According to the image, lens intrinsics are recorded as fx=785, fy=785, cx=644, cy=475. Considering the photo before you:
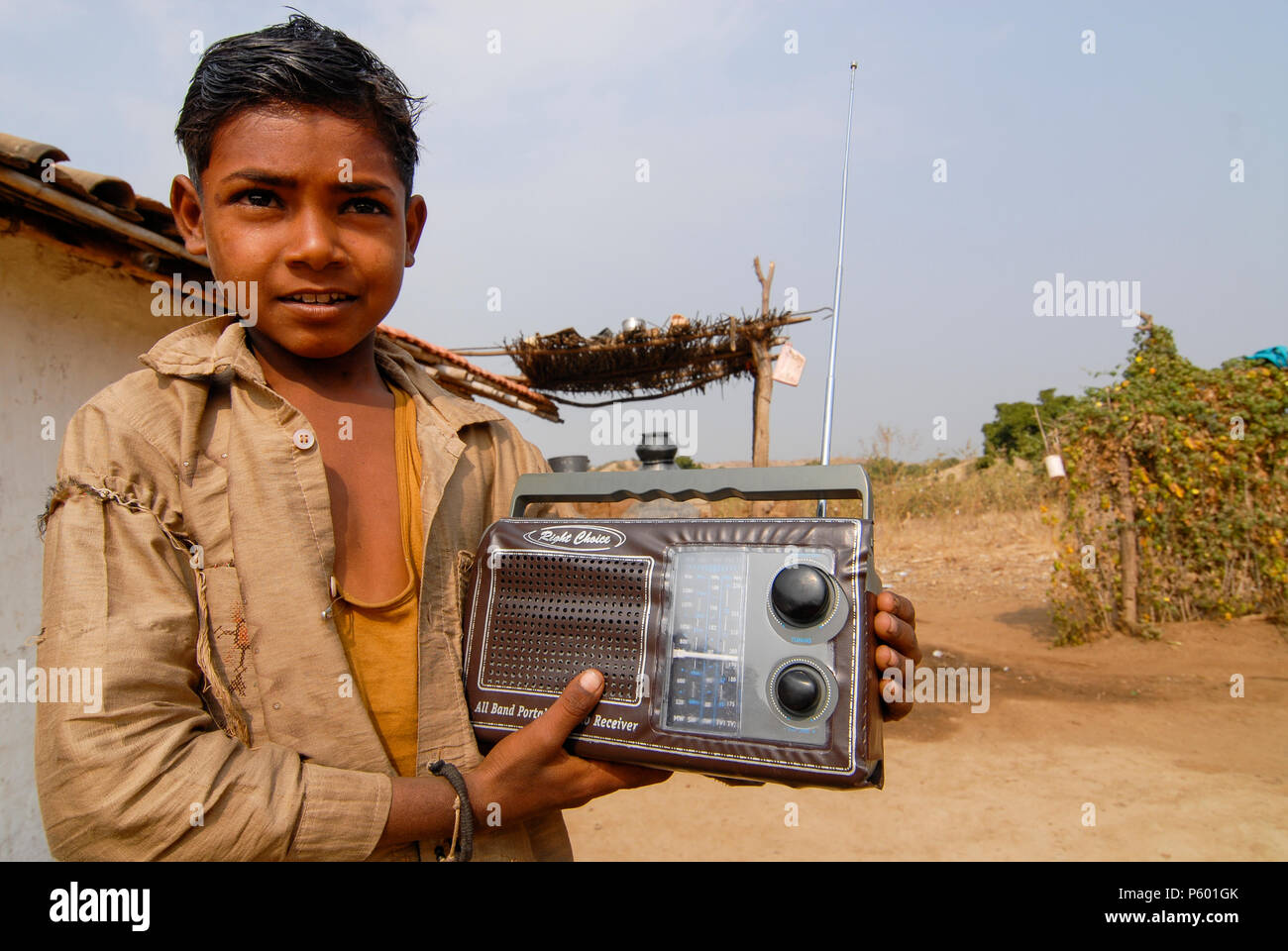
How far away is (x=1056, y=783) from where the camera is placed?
12.8ft

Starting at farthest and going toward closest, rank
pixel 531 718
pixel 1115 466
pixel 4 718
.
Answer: pixel 1115 466, pixel 4 718, pixel 531 718

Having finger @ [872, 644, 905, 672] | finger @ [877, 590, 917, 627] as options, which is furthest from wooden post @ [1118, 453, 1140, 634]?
finger @ [872, 644, 905, 672]

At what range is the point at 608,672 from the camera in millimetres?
1019

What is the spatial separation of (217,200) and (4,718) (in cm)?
268

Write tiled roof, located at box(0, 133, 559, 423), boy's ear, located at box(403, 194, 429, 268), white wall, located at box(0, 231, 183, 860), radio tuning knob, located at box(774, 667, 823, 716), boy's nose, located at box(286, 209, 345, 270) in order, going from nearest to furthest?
radio tuning knob, located at box(774, 667, 823, 716)
boy's nose, located at box(286, 209, 345, 270)
boy's ear, located at box(403, 194, 429, 268)
tiled roof, located at box(0, 133, 559, 423)
white wall, located at box(0, 231, 183, 860)

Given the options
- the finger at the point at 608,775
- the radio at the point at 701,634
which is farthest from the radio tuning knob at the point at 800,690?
the finger at the point at 608,775

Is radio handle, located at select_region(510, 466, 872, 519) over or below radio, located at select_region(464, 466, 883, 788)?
over

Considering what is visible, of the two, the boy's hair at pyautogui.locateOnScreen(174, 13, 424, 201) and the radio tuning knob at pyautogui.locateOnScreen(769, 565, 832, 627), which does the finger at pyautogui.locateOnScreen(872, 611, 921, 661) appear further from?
the boy's hair at pyautogui.locateOnScreen(174, 13, 424, 201)

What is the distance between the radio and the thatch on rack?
487 cm

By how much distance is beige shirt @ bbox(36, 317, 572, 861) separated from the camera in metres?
0.80

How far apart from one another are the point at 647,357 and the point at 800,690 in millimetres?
5424

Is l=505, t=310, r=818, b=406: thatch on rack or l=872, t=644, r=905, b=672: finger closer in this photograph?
l=872, t=644, r=905, b=672: finger
